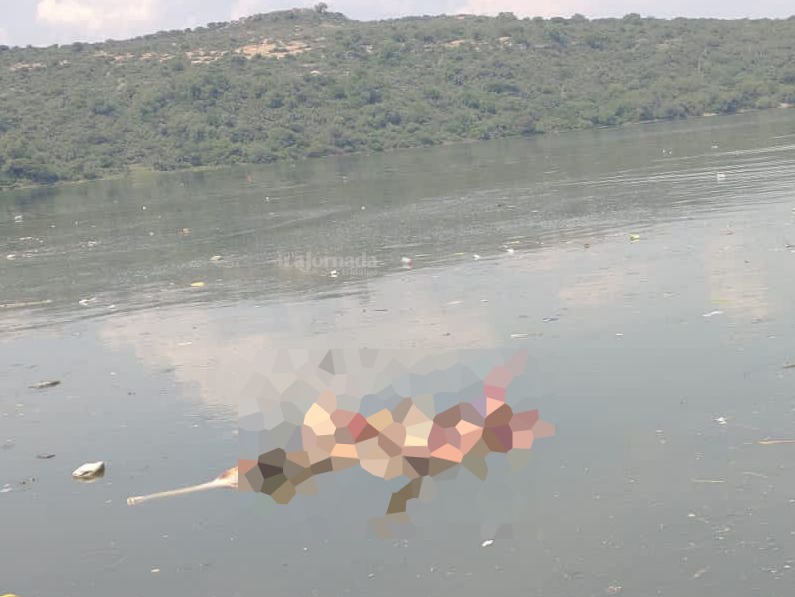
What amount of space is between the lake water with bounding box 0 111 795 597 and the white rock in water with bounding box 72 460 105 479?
0.20ft

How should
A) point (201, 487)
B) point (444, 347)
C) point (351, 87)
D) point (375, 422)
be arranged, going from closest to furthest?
point (201, 487) → point (375, 422) → point (444, 347) → point (351, 87)

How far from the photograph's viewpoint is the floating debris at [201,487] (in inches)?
243

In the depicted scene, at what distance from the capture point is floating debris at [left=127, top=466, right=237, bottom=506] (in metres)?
6.18

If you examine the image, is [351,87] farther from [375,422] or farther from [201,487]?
[201,487]

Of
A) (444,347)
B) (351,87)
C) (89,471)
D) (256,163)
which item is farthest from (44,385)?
(351,87)

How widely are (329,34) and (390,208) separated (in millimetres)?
63961

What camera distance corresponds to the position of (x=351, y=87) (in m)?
64.0

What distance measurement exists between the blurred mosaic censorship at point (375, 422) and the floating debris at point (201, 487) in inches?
2.7

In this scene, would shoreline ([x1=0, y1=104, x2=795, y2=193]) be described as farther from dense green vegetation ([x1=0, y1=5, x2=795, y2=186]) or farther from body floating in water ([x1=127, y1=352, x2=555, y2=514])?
body floating in water ([x1=127, y1=352, x2=555, y2=514])

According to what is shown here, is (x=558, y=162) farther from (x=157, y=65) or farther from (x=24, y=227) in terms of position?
(x=157, y=65)

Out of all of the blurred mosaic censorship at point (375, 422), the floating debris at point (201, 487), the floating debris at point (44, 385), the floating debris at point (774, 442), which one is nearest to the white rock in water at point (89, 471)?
the floating debris at point (201, 487)

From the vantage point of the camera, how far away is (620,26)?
88.9 meters

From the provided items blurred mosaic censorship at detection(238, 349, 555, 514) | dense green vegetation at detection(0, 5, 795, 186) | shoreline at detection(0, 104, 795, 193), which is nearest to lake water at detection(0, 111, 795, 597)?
blurred mosaic censorship at detection(238, 349, 555, 514)

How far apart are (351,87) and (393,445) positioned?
5907 cm
